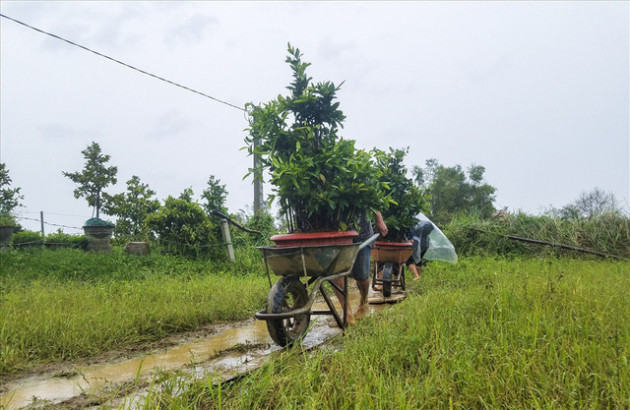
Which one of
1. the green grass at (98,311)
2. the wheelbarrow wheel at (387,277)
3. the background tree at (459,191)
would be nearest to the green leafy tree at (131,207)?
the green grass at (98,311)

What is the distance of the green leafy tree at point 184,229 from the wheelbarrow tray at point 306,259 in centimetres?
645

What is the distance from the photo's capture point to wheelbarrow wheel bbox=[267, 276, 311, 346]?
3.48 m

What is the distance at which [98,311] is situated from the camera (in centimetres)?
446

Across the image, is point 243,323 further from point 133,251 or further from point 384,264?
point 133,251

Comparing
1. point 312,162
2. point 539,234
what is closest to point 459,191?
point 539,234

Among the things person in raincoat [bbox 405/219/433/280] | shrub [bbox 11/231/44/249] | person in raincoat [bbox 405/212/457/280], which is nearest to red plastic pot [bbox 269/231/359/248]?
person in raincoat [bbox 405/212/457/280]

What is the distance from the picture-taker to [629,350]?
2.54 meters

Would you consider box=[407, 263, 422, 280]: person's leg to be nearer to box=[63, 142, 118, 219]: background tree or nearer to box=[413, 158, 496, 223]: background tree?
box=[63, 142, 118, 219]: background tree

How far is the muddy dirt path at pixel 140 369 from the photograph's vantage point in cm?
271

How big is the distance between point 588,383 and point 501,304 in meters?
1.17

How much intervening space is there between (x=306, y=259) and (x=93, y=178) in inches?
837

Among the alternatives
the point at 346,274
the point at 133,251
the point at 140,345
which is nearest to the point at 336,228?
the point at 346,274

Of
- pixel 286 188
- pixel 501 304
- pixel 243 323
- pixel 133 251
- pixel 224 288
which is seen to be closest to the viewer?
pixel 501 304

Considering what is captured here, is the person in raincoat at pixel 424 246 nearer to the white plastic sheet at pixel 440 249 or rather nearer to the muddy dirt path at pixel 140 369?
the white plastic sheet at pixel 440 249
